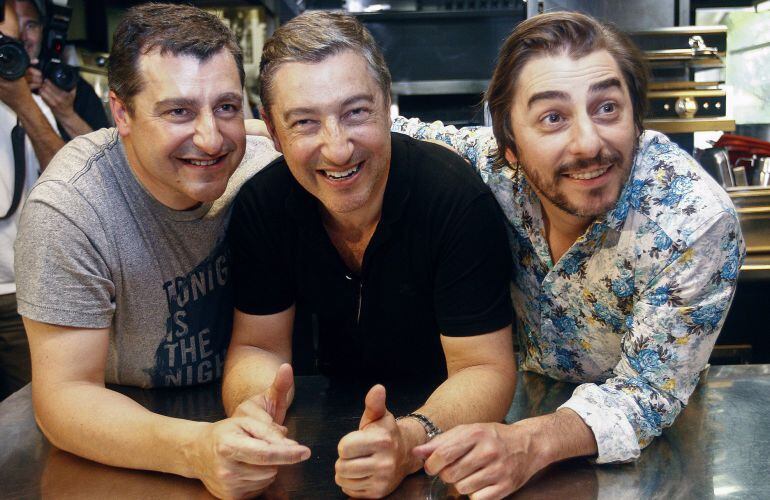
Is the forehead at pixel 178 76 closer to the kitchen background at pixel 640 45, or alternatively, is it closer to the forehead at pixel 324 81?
the forehead at pixel 324 81

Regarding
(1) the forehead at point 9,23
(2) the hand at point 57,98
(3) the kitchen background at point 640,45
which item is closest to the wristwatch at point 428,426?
(2) the hand at point 57,98

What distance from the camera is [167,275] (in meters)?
1.54

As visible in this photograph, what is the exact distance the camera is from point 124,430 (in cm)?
127

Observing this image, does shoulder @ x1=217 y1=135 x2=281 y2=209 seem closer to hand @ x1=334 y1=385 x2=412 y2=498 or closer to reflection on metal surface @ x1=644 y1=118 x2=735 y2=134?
hand @ x1=334 y1=385 x2=412 y2=498

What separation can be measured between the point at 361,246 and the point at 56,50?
64.6 inches

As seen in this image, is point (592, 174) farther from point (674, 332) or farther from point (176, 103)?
point (176, 103)

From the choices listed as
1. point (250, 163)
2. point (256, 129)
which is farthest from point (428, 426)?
point (256, 129)

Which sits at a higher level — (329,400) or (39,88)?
(39,88)

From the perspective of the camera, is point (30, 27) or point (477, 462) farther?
point (30, 27)

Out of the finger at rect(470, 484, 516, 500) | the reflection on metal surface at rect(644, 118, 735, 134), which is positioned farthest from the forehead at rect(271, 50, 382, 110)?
the reflection on metal surface at rect(644, 118, 735, 134)

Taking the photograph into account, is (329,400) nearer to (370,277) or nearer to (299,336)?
(370,277)

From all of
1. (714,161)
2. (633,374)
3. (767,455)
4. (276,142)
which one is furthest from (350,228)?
(714,161)

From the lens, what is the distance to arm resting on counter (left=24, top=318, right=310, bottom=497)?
114cm

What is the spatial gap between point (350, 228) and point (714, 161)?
1956mm
